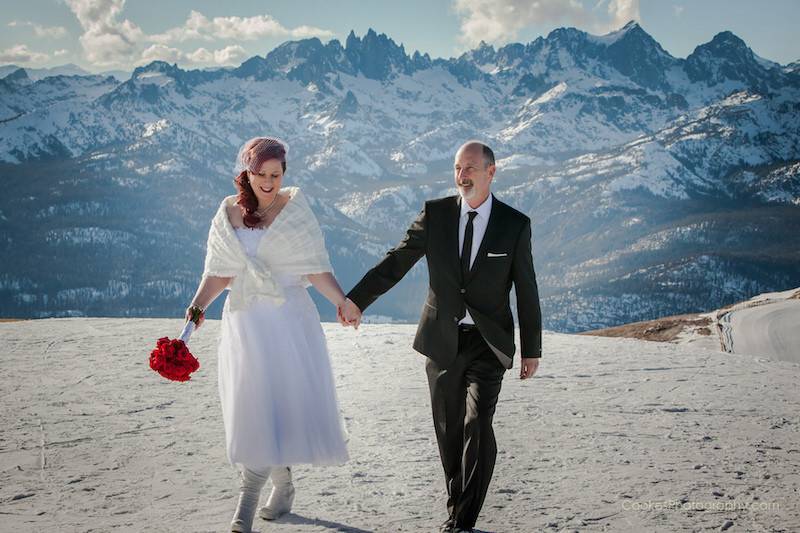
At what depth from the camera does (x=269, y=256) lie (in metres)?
6.43

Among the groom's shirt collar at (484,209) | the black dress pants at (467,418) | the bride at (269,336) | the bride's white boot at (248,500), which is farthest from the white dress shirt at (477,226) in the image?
the bride's white boot at (248,500)

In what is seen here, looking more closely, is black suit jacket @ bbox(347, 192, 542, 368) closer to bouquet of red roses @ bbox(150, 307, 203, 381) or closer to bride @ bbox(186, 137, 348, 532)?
bride @ bbox(186, 137, 348, 532)

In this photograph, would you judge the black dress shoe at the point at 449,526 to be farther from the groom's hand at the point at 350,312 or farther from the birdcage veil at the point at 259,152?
the birdcage veil at the point at 259,152

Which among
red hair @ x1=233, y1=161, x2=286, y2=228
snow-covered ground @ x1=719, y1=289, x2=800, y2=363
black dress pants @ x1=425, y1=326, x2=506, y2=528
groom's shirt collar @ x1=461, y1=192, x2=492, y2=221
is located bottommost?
snow-covered ground @ x1=719, y1=289, x2=800, y2=363

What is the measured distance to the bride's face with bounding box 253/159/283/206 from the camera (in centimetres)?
631

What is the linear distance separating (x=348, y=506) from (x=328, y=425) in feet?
3.35

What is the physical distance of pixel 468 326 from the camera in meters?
6.20

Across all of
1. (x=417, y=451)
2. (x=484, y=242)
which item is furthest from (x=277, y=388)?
(x=417, y=451)

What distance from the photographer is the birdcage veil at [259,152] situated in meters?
6.28

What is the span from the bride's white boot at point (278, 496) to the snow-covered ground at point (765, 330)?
34.5 m

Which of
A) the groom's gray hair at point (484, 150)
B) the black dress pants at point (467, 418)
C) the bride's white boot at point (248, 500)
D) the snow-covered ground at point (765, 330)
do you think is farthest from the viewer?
the snow-covered ground at point (765, 330)

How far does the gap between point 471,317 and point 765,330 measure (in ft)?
146

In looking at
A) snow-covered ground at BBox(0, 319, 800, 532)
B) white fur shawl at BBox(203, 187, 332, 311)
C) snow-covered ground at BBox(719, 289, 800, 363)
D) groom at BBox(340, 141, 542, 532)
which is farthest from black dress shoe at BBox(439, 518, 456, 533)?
snow-covered ground at BBox(719, 289, 800, 363)

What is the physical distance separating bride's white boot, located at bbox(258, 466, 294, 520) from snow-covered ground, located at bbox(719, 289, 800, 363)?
34.5m
